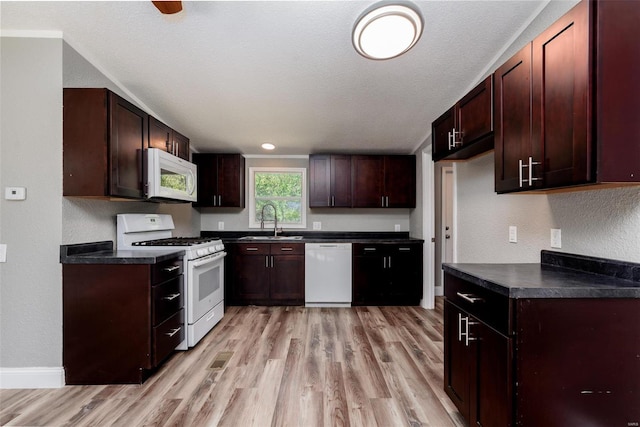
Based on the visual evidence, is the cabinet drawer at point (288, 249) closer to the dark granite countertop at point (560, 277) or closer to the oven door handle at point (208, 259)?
the oven door handle at point (208, 259)

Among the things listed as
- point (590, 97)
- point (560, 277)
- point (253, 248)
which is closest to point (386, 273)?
point (253, 248)

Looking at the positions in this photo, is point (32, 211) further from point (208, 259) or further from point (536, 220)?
point (536, 220)

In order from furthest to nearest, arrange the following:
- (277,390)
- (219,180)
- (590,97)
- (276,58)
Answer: (219,180) → (276,58) → (277,390) → (590,97)

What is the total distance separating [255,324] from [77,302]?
171 cm

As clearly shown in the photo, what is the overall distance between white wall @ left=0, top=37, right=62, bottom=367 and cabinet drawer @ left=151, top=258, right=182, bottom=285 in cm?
62

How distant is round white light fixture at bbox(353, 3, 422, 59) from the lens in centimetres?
160

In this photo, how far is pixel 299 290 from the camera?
401cm

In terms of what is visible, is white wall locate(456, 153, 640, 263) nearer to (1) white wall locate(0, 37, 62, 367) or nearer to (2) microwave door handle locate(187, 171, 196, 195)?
(2) microwave door handle locate(187, 171, 196, 195)

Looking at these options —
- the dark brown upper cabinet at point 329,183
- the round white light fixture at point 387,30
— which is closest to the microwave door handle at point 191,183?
the dark brown upper cabinet at point 329,183

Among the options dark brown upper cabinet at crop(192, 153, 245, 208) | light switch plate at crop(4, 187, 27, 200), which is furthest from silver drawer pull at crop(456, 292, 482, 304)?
dark brown upper cabinet at crop(192, 153, 245, 208)

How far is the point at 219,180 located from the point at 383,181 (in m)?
2.40

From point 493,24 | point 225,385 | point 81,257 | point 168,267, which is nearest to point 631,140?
point 493,24

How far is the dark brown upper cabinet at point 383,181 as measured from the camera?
433 cm

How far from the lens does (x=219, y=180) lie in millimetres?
4332
